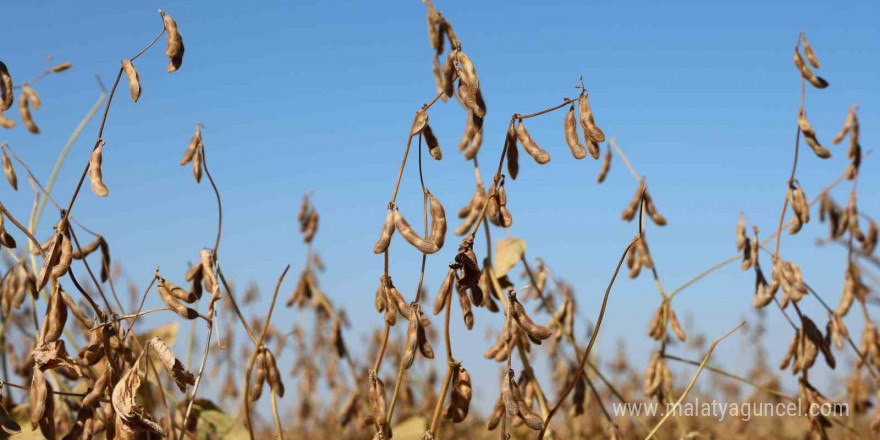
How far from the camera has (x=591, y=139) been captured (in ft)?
5.92

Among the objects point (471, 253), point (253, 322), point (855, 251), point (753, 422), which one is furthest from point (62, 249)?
point (753, 422)

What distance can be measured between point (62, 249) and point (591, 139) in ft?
3.68

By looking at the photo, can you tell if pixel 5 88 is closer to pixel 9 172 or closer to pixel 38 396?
pixel 9 172

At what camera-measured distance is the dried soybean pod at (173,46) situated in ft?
5.97

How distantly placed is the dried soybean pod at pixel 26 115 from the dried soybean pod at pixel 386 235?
1562 mm

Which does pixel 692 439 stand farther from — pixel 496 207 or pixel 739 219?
pixel 496 207

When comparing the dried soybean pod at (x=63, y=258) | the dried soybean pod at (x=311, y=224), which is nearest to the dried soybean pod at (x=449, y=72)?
the dried soybean pod at (x=63, y=258)

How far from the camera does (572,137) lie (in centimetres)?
184

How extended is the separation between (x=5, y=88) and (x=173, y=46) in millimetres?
401

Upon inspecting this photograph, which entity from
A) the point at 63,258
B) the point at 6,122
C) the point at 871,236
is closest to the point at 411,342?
the point at 63,258

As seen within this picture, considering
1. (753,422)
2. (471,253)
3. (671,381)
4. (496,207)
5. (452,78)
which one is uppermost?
(452,78)

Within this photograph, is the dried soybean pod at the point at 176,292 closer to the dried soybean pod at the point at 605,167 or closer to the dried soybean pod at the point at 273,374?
the dried soybean pod at the point at 273,374

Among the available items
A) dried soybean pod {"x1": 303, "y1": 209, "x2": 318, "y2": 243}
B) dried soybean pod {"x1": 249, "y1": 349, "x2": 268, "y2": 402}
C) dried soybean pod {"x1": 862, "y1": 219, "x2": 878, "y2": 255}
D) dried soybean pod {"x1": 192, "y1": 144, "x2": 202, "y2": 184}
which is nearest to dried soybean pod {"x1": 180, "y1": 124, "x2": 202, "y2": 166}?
dried soybean pod {"x1": 192, "y1": 144, "x2": 202, "y2": 184}

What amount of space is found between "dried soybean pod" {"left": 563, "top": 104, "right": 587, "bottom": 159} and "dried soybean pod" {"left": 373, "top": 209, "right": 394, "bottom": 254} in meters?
0.43
